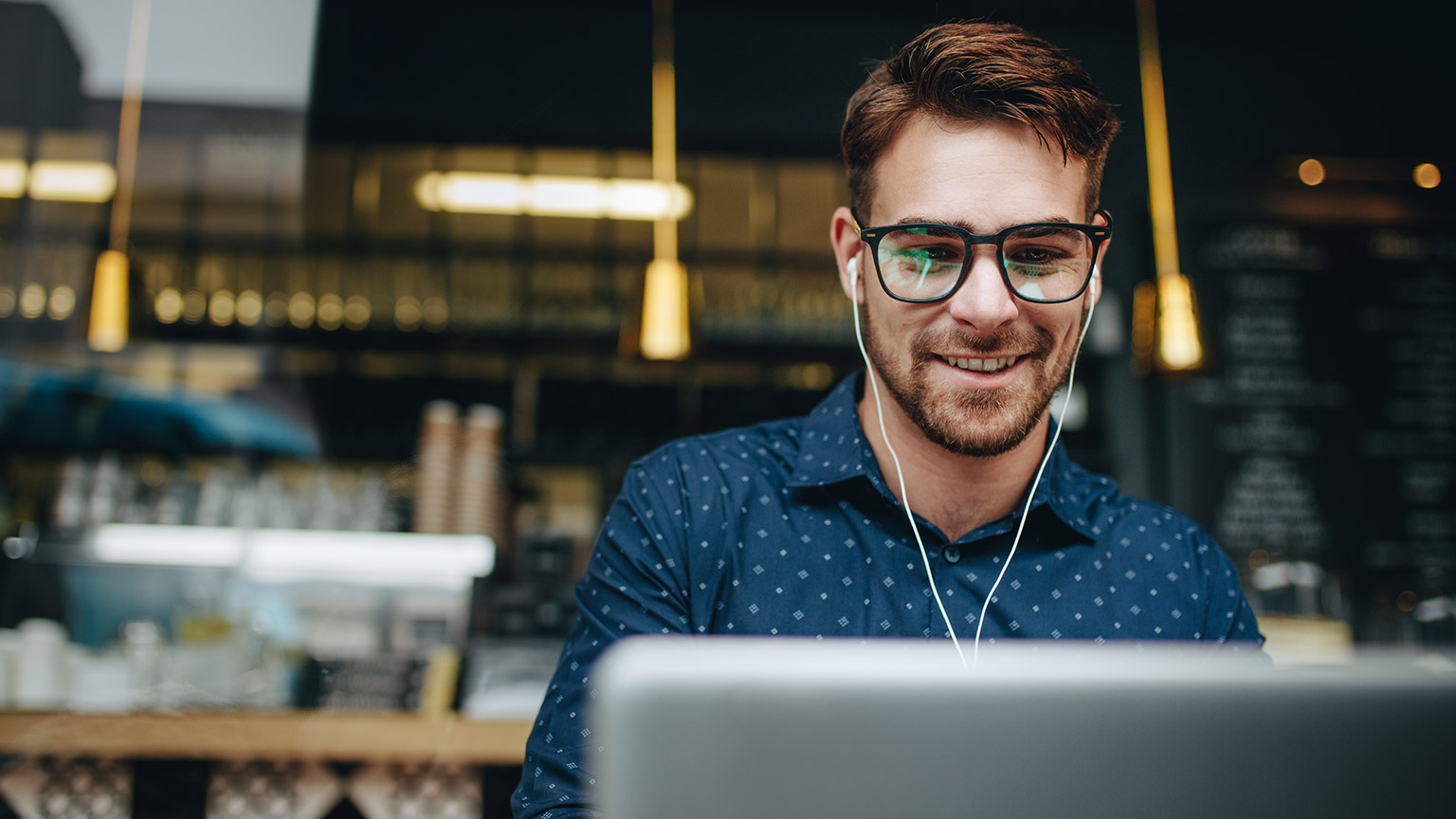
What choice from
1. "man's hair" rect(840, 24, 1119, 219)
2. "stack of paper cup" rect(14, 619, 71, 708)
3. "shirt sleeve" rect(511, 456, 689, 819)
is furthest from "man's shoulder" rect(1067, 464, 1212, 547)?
"stack of paper cup" rect(14, 619, 71, 708)

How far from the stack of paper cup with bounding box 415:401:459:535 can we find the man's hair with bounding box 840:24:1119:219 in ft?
5.88

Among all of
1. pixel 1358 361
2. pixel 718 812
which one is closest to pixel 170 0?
pixel 718 812

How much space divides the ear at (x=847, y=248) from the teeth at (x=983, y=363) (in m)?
0.15

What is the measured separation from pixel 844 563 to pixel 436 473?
177 cm

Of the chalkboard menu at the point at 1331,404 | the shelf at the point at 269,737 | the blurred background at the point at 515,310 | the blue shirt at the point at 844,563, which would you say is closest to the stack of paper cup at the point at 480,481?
the blurred background at the point at 515,310

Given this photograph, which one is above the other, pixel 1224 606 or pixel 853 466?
pixel 853 466

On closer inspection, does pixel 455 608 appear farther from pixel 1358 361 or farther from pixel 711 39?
pixel 1358 361

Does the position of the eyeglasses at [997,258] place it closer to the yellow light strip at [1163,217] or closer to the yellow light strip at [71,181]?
the yellow light strip at [1163,217]

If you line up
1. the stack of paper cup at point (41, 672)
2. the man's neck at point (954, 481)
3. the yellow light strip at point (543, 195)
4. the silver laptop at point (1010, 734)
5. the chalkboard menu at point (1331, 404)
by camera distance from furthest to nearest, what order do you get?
1. the yellow light strip at point (543, 195)
2. the chalkboard menu at point (1331, 404)
3. the stack of paper cup at point (41, 672)
4. the man's neck at point (954, 481)
5. the silver laptop at point (1010, 734)

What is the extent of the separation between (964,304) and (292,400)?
3.09m

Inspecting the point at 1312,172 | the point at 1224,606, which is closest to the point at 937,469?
the point at 1224,606

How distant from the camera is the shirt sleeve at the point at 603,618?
2.70 ft

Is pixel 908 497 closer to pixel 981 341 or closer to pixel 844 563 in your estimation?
pixel 844 563

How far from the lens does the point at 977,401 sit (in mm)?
939
